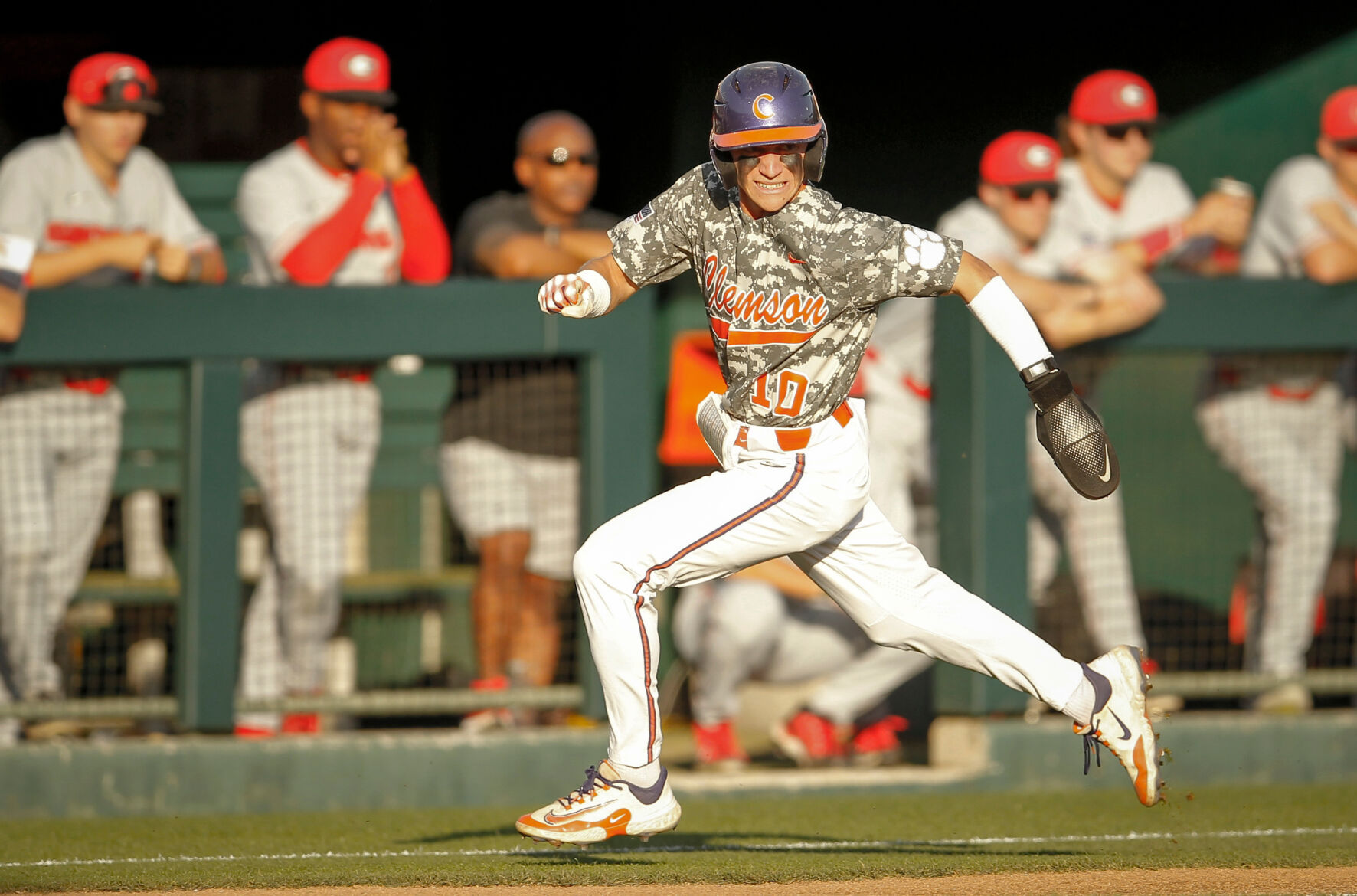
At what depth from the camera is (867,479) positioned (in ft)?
13.9

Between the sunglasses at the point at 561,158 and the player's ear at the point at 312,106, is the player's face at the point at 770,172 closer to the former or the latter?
the sunglasses at the point at 561,158

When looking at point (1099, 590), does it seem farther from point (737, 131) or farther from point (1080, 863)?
point (737, 131)

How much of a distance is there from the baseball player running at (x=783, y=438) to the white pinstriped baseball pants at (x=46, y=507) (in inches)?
93.8

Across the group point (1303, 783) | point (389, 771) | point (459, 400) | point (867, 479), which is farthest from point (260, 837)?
point (1303, 783)

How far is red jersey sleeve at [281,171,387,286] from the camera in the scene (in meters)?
6.00

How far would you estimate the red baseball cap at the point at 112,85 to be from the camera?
237 inches

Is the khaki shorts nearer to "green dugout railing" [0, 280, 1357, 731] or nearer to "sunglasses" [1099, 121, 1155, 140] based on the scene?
"green dugout railing" [0, 280, 1357, 731]

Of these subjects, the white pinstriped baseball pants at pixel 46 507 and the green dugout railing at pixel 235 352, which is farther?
the green dugout railing at pixel 235 352

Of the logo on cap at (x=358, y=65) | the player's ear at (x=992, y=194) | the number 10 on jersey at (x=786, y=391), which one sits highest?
the logo on cap at (x=358, y=65)

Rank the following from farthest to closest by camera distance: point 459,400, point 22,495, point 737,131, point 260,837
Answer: point 459,400, point 22,495, point 260,837, point 737,131

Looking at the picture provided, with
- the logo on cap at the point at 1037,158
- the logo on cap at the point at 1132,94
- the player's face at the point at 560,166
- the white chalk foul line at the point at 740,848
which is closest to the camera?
the white chalk foul line at the point at 740,848

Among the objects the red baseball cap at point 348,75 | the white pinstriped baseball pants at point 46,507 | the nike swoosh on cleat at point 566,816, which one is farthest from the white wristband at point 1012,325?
the white pinstriped baseball pants at point 46,507

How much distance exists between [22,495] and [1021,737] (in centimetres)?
354

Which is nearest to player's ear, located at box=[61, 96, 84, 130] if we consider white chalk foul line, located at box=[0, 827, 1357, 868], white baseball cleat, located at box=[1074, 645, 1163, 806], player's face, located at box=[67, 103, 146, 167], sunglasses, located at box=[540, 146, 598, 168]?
player's face, located at box=[67, 103, 146, 167]
